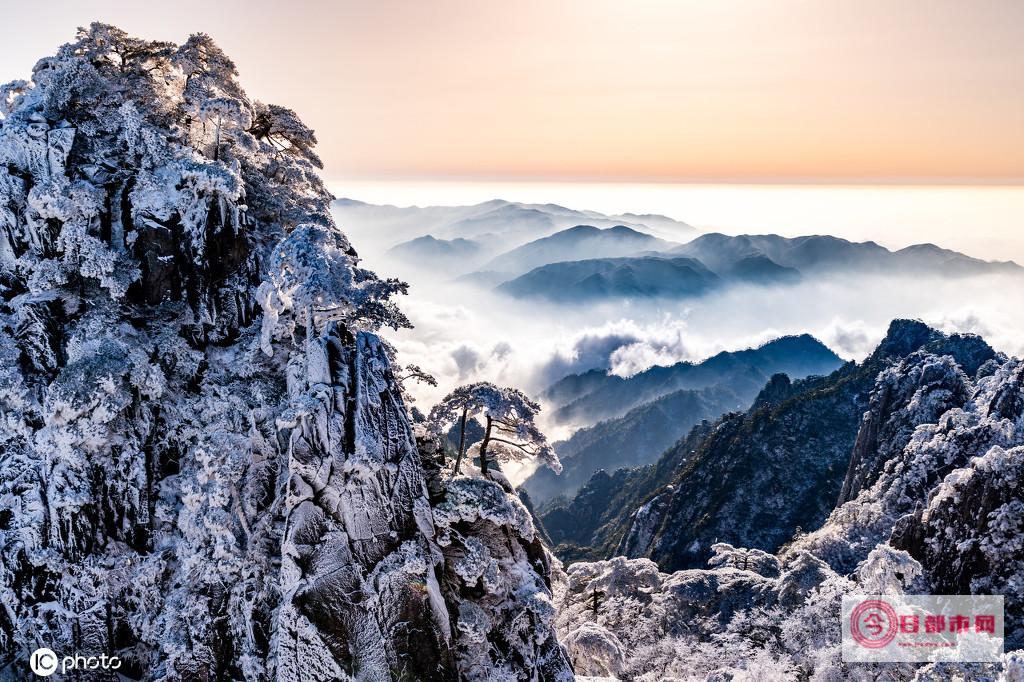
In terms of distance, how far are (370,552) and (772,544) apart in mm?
108543

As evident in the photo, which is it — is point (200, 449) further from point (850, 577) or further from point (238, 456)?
point (850, 577)

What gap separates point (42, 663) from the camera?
27500mm

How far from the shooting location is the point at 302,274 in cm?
2825

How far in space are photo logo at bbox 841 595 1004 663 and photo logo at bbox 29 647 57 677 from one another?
45.8m

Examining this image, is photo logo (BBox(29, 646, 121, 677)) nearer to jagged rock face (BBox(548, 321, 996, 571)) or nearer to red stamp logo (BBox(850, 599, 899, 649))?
red stamp logo (BBox(850, 599, 899, 649))

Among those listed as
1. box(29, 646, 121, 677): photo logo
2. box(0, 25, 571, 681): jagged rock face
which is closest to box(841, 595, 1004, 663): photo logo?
Answer: box(0, 25, 571, 681): jagged rock face

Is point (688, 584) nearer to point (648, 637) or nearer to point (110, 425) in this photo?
point (648, 637)

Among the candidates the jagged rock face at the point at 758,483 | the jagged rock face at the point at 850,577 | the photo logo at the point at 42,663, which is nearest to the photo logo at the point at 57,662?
the photo logo at the point at 42,663

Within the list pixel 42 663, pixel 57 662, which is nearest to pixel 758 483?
pixel 57 662

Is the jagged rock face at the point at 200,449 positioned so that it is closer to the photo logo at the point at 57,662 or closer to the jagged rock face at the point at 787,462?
the photo logo at the point at 57,662

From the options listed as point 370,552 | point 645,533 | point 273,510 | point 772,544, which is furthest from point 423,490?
point 645,533

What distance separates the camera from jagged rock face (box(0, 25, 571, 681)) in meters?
26.0

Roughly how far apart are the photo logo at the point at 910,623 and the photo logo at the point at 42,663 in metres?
45.8

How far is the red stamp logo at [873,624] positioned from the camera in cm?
3334
